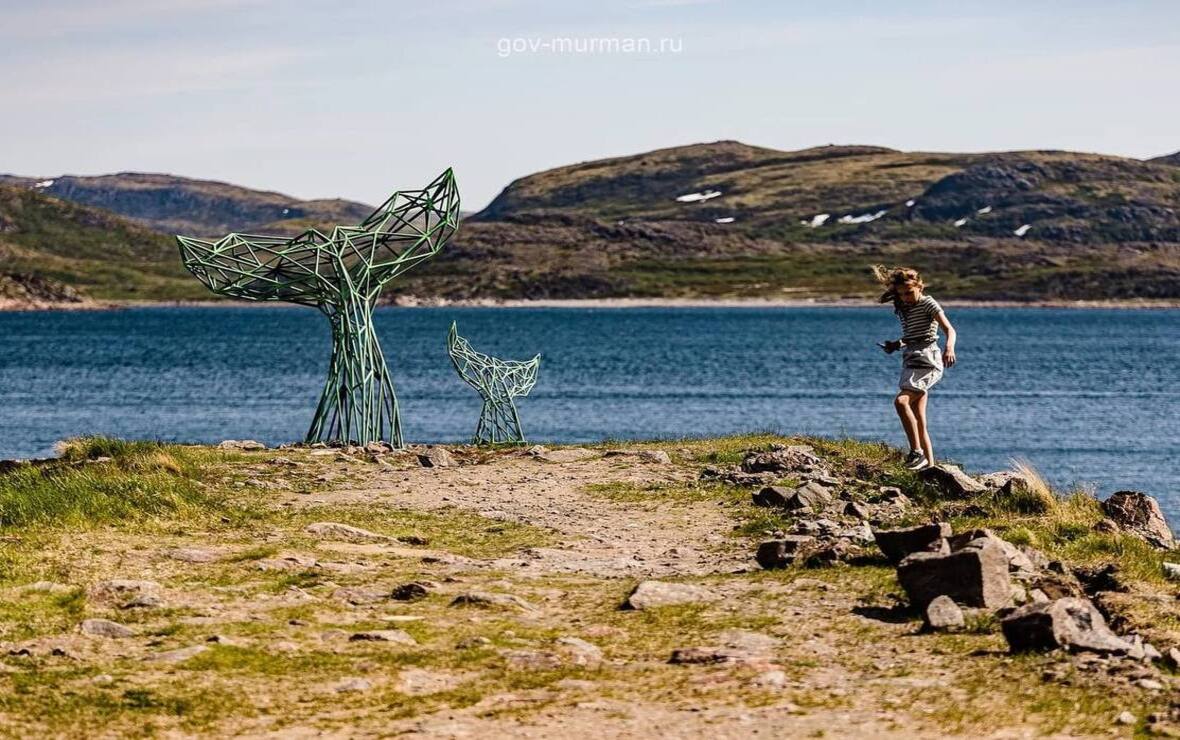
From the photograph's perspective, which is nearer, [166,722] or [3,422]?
[166,722]

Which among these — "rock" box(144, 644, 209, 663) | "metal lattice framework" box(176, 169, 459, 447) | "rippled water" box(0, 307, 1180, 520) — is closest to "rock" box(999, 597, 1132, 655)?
"rock" box(144, 644, 209, 663)

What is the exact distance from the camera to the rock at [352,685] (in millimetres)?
10133

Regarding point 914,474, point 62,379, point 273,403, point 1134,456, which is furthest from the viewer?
point 62,379

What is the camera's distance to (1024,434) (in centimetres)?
5469

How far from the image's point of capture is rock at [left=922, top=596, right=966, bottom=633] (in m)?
11.4

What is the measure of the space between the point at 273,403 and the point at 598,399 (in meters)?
14.2

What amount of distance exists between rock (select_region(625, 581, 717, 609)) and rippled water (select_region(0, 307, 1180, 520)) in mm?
22543

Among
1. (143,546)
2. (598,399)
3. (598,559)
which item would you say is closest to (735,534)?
(598,559)

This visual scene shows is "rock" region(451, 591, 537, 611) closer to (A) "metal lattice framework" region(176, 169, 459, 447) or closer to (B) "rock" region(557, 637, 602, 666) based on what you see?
(B) "rock" region(557, 637, 602, 666)

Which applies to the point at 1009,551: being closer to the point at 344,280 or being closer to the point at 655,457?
the point at 655,457

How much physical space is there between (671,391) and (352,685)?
6615cm

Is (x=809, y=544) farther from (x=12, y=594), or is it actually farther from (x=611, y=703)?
(x=12, y=594)

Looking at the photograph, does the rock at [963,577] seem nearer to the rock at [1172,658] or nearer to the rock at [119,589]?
the rock at [1172,658]

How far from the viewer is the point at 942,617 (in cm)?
1148
